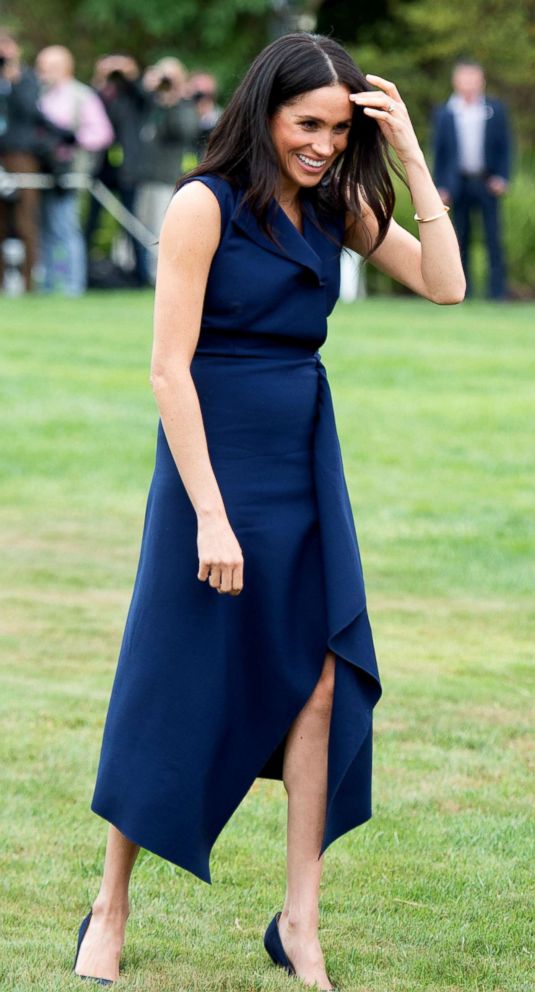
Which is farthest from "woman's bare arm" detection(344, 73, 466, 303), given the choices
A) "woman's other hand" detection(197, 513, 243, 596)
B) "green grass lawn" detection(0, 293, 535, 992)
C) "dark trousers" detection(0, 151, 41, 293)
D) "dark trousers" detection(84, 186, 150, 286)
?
"dark trousers" detection(84, 186, 150, 286)

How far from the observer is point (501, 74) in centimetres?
3147

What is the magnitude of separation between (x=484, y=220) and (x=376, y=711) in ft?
47.1

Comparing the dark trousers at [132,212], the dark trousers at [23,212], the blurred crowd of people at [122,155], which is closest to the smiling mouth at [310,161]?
the blurred crowd of people at [122,155]

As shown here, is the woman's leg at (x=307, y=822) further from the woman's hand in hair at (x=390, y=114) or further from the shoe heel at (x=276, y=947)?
the woman's hand in hair at (x=390, y=114)

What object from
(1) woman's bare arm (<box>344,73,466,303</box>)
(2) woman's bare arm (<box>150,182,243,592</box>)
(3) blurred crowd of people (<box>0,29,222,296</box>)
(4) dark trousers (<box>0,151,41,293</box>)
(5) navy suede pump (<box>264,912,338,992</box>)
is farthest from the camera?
(4) dark trousers (<box>0,151,41,293</box>)

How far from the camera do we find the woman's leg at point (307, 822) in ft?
12.3

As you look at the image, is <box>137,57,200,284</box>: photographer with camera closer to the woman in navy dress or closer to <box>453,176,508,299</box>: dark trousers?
<box>453,176,508,299</box>: dark trousers

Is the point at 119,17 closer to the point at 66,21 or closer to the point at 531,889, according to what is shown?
the point at 66,21

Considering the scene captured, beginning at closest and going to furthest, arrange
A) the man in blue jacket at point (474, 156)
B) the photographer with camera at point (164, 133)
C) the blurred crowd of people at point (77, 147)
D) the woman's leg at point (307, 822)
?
the woman's leg at point (307, 822), the blurred crowd of people at point (77, 147), the man in blue jacket at point (474, 156), the photographer with camera at point (164, 133)

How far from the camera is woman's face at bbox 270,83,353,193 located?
3549 millimetres

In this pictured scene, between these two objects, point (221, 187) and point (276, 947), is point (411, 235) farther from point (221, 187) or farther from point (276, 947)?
point (276, 947)

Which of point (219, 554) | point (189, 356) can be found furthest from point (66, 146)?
point (219, 554)

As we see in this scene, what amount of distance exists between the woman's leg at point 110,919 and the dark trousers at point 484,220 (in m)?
16.0

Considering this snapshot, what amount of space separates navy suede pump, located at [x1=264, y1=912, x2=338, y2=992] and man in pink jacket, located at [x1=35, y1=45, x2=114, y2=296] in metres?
15.1
